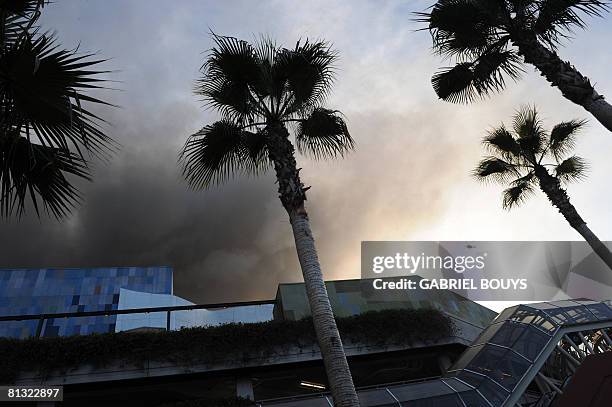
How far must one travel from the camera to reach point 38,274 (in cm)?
6419

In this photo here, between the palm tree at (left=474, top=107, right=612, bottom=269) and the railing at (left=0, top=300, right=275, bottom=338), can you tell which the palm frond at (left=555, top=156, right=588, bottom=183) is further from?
the railing at (left=0, top=300, right=275, bottom=338)

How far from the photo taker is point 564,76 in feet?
28.3

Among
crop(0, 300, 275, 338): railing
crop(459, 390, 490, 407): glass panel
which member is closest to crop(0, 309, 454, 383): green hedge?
crop(0, 300, 275, 338): railing

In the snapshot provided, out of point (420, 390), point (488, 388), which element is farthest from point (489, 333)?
point (420, 390)

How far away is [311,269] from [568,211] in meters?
11.5

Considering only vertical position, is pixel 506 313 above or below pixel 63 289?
below

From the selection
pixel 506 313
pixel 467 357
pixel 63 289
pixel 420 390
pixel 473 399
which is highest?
pixel 63 289

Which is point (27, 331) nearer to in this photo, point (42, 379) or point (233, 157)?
point (42, 379)

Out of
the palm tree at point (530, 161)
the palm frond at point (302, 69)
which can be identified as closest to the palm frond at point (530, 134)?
the palm tree at point (530, 161)

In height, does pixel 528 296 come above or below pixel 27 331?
above

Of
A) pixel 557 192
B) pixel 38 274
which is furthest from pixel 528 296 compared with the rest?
pixel 38 274

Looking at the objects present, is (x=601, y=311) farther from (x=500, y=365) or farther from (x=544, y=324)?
(x=500, y=365)

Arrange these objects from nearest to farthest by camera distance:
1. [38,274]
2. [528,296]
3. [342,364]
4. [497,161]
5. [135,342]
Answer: [342,364], [135,342], [497,161], [528,296], [38,274]

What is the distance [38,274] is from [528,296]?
6121cm
